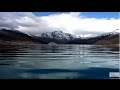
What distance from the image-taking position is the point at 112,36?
263 cm

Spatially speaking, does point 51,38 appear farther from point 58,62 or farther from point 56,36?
point 58,62

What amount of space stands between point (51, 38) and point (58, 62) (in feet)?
1.05

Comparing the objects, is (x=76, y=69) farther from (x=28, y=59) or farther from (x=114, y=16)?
(x=114, y=16)

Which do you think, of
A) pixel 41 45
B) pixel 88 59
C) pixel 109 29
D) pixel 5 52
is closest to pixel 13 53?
pixel 5 52

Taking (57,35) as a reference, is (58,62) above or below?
below

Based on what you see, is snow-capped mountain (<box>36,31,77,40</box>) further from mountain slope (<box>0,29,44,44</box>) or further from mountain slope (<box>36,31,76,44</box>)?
mountain slope (<box>0,29,44,44</box>)

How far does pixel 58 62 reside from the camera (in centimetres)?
257

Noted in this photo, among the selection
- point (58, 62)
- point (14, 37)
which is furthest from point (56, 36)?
point (14, 37)

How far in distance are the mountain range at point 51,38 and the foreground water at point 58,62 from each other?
3.0 inches

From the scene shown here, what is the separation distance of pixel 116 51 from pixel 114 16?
44cm

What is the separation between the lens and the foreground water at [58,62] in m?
2.54

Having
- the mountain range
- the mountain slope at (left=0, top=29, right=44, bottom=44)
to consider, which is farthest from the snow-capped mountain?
the mountain slope at (left=0, top=29, right=44, bottom=44)

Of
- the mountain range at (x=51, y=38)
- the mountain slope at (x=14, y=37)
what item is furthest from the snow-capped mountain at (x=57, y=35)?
the mountain slope at (x=14, y=37)

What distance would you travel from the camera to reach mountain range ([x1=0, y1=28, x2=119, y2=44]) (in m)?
2.61
